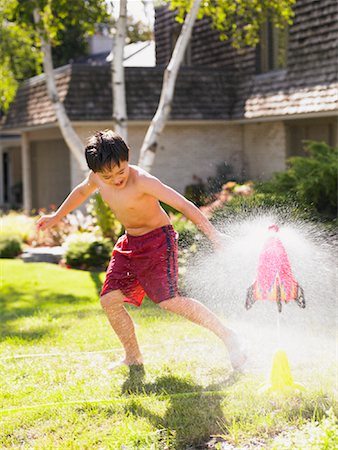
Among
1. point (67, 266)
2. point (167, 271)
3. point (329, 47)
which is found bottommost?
point (67, 266)

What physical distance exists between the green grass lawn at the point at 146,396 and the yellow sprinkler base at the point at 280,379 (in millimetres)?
50

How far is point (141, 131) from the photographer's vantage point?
16.4m

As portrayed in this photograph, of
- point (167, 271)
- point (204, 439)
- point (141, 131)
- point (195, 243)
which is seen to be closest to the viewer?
point (204, 439)

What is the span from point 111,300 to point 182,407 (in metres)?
1.03

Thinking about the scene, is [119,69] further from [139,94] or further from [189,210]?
[189,210]

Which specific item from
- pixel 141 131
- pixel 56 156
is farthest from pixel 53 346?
pixel 56 156

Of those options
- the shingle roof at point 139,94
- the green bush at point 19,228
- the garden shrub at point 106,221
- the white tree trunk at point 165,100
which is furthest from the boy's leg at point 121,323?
the shingle roof at point 139,94

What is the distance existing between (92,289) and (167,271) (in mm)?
4211

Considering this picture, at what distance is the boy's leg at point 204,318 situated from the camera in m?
4.85

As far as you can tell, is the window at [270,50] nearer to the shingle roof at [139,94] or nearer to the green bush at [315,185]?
the shingle roof at [139,94]

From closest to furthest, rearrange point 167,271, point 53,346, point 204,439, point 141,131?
point 204,439 → point 167,271 → point 53,346 → point 141,131

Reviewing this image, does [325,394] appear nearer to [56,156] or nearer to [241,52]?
[241,52]

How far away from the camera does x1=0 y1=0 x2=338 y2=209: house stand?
1380 cm

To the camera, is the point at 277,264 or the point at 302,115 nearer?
the point at 277,264
